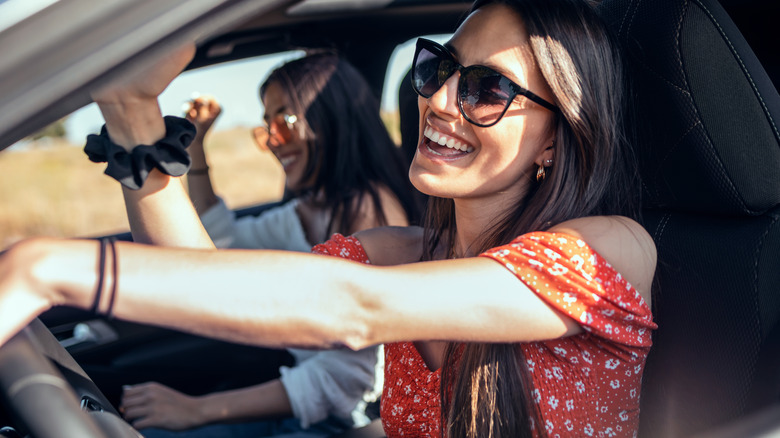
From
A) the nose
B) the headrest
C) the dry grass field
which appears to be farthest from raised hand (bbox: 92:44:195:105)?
the dry grass field

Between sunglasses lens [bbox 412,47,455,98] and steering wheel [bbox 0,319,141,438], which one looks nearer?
steering wheel [bbox 0,319,141,438]

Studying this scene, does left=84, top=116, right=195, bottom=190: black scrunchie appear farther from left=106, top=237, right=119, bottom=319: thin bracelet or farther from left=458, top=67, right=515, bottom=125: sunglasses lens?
left=458, top=67, right=515, bottom=125: sunglasses lens

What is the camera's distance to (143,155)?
120 centimetres

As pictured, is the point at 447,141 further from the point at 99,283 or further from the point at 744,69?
the point at 99,283

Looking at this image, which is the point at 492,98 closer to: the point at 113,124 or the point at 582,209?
the point at 582,209

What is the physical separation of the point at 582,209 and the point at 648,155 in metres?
0.21

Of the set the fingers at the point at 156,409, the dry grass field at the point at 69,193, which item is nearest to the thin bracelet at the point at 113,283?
the fingers at the point at 156,409

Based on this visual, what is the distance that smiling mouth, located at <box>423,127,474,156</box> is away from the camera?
139 centimetres

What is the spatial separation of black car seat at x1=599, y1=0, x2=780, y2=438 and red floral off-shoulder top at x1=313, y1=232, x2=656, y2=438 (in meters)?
0.13

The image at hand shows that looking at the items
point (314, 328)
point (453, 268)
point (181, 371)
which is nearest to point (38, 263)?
point (314, 328)

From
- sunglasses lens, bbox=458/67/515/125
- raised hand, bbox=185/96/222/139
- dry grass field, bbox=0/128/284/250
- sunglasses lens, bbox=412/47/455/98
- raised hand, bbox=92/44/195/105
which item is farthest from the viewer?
dry grass field, bbox=0/128/284/250

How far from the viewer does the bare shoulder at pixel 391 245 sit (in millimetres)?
1658

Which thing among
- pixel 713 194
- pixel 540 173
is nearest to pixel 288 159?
pixel 540 173

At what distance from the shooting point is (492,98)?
1.32 metres
